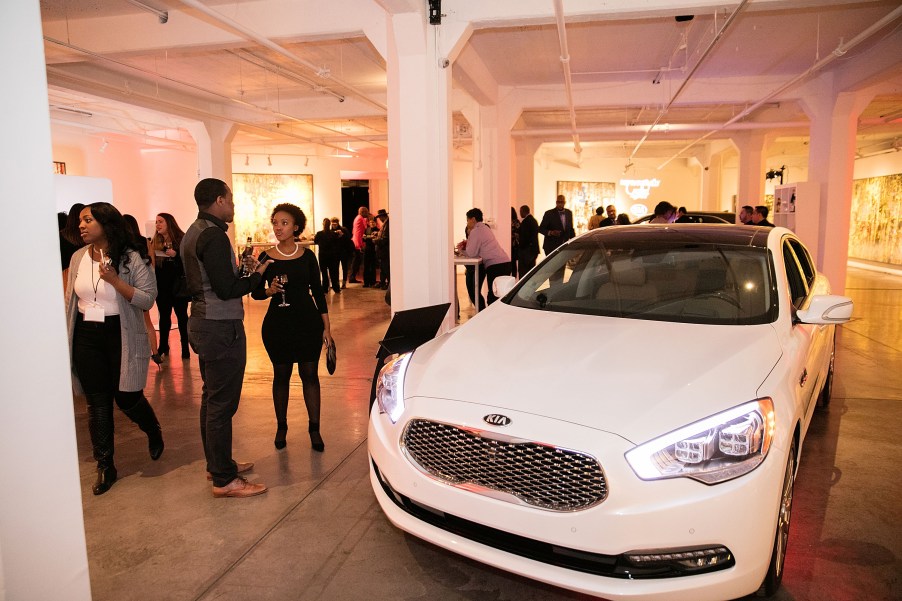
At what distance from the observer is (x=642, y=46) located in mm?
9266

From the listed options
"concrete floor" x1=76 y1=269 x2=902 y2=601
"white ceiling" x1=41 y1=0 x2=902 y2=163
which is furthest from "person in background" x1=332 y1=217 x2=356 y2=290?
"concrete floor" x1=76 y1=269 x2=902 y2=601

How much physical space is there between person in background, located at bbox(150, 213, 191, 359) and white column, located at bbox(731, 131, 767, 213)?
1415 cm

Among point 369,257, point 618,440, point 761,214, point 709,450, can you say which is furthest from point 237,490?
point 369,257

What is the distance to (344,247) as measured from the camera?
44.6 feet

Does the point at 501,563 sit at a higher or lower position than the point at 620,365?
lower

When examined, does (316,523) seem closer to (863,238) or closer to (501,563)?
(501,563)

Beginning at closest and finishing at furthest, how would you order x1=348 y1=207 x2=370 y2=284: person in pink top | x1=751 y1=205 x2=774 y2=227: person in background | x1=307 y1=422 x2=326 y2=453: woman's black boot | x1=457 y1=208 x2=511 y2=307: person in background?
x1=307 y1=422 x2=326 y2=453: woman's black boot, x1=457 y1=208 x2=511 y2=307: person in background, x1=751 y1=205 x2=774 y2=227: person in background, x1=348 y1=207 x2=370 y2=284: person in pink top

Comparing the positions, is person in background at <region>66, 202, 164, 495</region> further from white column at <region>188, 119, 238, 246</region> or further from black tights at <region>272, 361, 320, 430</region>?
white column at <region>188, 119, 238, 246</region>

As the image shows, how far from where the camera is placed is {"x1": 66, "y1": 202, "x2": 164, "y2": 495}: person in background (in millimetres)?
3502

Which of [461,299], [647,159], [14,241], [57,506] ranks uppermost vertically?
[647,159]

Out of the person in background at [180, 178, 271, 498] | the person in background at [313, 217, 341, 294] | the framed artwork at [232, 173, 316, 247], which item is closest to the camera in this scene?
the person in background at [180, 178, 271, 498]

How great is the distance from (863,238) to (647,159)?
8.22 m

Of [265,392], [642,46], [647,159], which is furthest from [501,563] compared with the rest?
[647,159]

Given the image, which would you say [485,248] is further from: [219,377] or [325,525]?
[325,525]
